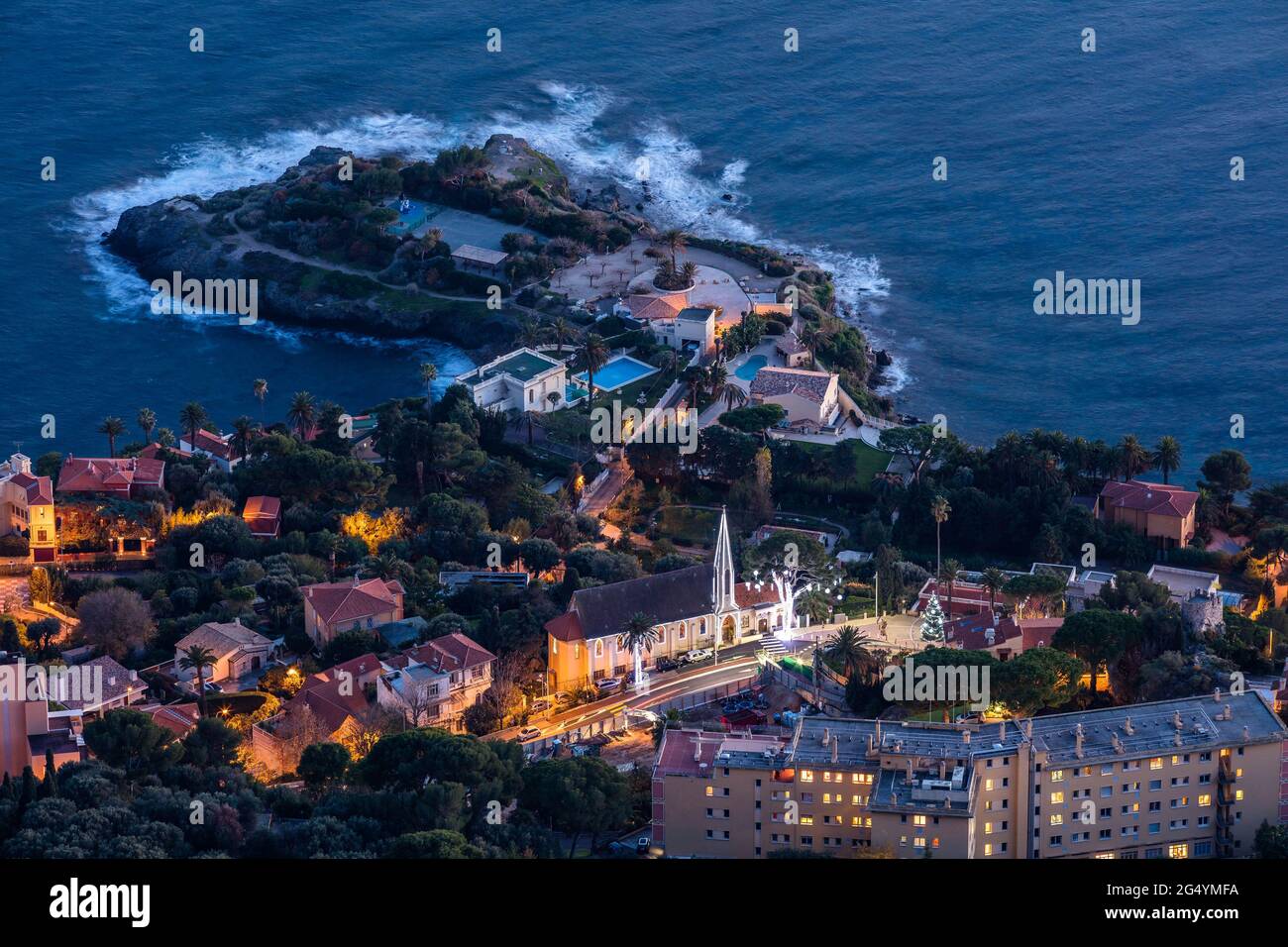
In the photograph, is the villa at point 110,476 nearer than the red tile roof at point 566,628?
No

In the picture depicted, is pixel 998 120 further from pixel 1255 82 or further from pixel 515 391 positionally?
pixel 515 391

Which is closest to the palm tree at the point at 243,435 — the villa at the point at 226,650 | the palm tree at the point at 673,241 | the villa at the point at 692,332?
the villa at the point at 226,650

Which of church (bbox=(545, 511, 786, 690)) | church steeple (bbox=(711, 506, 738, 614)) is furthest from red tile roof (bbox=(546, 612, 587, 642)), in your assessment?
church steeple (bbox=(711, 506, 738, 614))

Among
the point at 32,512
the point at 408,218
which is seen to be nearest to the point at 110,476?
the point at 32,512

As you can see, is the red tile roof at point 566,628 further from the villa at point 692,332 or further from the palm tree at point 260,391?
the villa at point 692,332

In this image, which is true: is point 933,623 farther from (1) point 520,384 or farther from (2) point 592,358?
(1) point 520,384
